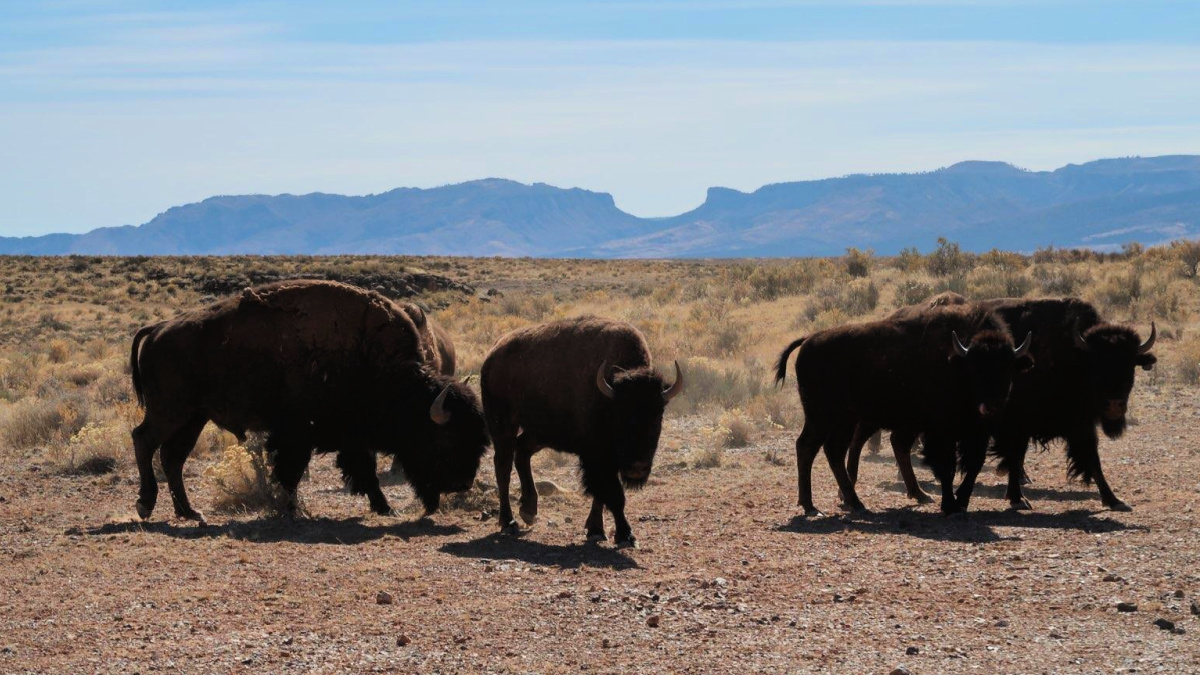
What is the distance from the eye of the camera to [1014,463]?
1289 centimetres

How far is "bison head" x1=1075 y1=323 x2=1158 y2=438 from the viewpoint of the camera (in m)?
12.9

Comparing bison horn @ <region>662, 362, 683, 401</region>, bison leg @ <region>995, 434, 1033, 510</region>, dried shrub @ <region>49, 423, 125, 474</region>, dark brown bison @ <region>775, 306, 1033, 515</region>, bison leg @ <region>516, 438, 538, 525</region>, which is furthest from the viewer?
dried shrub @ <region>49, 423, 125, 474</region>

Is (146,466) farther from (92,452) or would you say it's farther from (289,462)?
(92,452)

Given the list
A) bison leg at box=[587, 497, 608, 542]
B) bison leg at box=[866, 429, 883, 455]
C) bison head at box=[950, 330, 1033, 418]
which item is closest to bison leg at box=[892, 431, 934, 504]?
bison head at box=[950, 330, 1033, 418]

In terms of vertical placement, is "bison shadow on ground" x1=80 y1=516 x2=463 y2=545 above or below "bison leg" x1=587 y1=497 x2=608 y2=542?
below

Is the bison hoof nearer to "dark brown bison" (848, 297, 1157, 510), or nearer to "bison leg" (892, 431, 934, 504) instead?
"dark brown bison" (848, 297, 1157, 510)

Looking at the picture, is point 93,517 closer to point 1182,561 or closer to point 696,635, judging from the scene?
point 696,635

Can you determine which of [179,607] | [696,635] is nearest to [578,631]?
[696,635]

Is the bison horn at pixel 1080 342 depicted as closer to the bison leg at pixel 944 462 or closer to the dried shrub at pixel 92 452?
the bison leg at pixel 944 462

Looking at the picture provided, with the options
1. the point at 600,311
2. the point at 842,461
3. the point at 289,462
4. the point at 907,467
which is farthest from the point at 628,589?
the point at 600,311

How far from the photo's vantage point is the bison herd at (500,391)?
1234 centimetres

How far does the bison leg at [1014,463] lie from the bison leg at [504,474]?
4.78 metres

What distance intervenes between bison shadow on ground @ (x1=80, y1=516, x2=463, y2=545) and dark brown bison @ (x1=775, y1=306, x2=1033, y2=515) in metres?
3.71

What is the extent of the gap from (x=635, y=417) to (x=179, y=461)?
527cm
